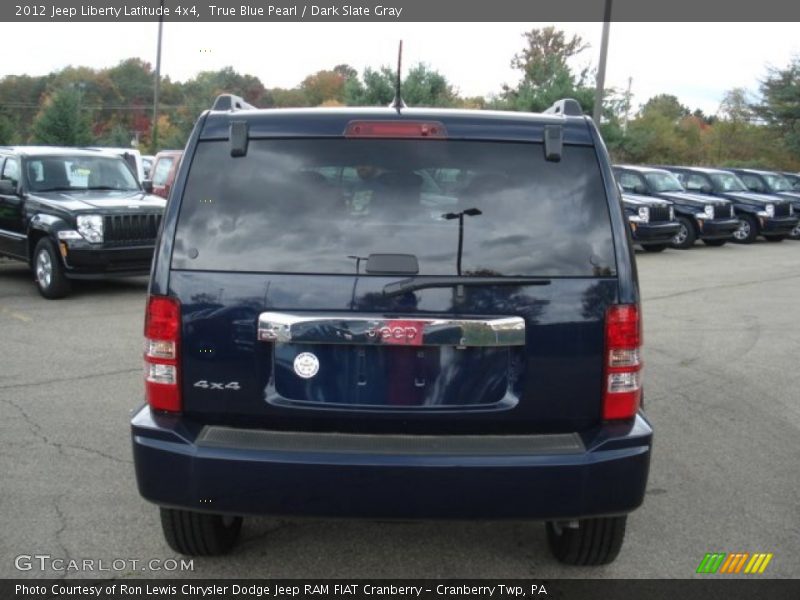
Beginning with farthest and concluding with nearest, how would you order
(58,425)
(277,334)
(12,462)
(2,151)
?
(2,151)
(58,425)
(12,462)
(277,334)

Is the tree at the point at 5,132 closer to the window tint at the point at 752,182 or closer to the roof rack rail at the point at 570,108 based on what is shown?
the window tint at the point at 752,182

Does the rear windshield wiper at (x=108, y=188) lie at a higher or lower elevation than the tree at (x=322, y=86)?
lower

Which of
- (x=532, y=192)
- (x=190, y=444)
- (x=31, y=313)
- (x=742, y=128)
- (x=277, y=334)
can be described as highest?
(x=742, y=128)

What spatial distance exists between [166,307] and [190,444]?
0.52 m

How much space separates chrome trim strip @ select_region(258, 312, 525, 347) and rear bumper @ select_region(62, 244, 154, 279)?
334 inches

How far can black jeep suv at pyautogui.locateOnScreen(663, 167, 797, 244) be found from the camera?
23.4 metres

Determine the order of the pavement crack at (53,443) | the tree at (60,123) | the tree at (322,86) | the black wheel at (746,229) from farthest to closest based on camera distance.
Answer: the tree at (322,86) → the tree at (60,123) → the black wheel at (746,229) → the pavement crack at (53,443)

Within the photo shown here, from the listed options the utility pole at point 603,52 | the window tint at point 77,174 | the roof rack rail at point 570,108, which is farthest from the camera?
the utility pole at point 603,52

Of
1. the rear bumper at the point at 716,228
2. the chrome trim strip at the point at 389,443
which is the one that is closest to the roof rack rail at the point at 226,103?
the chrome trim strip at the point at 389,443

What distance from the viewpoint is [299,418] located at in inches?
132

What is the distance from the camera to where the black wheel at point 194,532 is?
12.3 feet

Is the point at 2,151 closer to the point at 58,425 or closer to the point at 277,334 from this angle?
the point at 58,425

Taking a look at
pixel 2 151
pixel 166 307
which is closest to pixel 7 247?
pixel 2 151

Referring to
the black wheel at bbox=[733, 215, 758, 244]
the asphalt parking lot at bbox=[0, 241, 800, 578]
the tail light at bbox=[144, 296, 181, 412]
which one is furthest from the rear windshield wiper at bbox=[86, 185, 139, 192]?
the black wheel at bbox=[733, 215, 758, 244]
